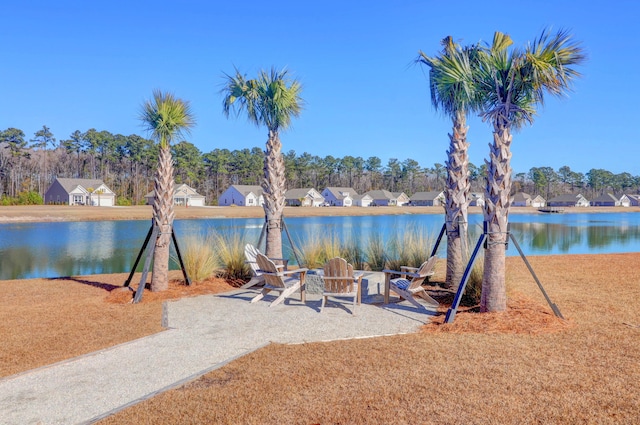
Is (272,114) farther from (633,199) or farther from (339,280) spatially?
(633,199)

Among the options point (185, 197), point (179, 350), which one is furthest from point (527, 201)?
point (179, 350)

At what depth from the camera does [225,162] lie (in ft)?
307

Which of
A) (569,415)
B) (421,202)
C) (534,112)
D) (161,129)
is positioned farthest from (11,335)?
(421,202)

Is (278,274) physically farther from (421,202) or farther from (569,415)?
(421,202)

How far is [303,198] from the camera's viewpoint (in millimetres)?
87812

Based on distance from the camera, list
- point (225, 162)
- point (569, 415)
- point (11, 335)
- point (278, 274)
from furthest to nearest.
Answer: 1. point (225, 162)
2. point (278, 274)
3. point (11, 335)
4. point (569, 415)

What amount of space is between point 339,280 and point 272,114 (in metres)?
5.48

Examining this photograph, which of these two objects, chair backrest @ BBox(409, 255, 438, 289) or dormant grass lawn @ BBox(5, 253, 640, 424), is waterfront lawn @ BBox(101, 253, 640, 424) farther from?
chair backrest @ BBox(409, 255, 438, 289)

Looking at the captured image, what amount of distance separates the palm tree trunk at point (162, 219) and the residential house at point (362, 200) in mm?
89274

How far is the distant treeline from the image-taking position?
76438 millimetres

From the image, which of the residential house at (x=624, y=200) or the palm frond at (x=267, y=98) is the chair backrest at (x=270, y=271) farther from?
the residential house at (x=624, y=200)

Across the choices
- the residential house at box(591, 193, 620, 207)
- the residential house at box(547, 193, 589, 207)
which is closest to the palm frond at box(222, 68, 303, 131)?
the residential house at box(547, 193, 589, 207)

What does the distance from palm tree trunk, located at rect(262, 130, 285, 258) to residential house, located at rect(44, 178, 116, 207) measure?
6514 cm

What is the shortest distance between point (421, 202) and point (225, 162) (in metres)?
45.4
